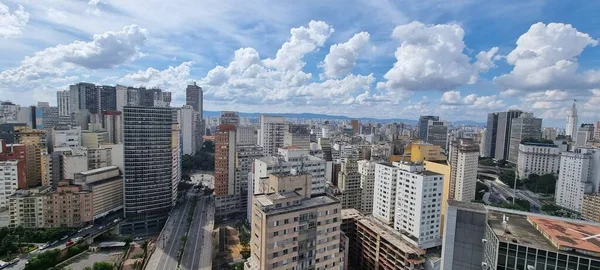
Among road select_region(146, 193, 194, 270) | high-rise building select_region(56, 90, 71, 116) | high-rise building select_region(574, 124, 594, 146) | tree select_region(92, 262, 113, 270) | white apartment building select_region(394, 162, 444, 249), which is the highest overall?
high-rise building select_region(56, 90, 71, 116)

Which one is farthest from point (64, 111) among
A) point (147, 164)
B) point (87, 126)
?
point (147, 164)

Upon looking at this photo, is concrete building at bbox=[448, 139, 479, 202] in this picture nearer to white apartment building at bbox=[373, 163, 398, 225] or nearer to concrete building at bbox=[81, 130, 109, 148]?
white apartment building at bbox=[373, 163, 398, 225]

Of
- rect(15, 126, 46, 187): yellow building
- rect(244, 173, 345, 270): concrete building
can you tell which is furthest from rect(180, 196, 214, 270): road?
rect(15, 126, 46, 187): yellow building

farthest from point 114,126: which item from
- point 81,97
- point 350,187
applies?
point 350,187

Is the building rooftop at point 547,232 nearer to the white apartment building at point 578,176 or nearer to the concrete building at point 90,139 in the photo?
the white apartment building at point 578,176

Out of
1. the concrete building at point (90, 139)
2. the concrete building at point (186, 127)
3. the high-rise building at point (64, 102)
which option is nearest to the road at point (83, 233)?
the concrete building at point (90, 139)

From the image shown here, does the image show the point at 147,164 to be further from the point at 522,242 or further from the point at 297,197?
the point at 522,242
